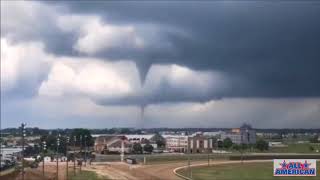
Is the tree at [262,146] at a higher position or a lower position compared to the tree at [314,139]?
lower

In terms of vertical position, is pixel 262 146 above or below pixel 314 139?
below

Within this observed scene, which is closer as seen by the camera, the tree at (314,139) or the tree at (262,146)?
the tree at (314,139)

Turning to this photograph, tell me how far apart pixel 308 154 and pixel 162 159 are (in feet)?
238

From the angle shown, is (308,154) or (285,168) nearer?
(285,168)

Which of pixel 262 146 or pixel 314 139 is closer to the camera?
pixel 314 139

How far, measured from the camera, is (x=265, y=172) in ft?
357

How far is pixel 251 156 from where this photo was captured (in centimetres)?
15188

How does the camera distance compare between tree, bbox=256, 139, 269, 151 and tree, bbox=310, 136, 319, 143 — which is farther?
tree, bbox=256, 139, 269, 151

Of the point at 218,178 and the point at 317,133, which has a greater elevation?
the point at 317,133

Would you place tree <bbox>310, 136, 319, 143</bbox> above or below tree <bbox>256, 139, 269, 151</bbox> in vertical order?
above

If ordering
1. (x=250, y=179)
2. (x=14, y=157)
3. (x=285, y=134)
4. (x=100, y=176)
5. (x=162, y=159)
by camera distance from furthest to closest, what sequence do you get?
(x=285, y=134), (x=162, y=159), (x=14, y=157), (x=100, y=176), (x=250, y=179)

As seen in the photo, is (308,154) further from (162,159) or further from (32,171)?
(162,159)

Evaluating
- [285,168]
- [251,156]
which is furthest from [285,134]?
[285,168]

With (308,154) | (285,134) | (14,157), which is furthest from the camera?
(285,134)
